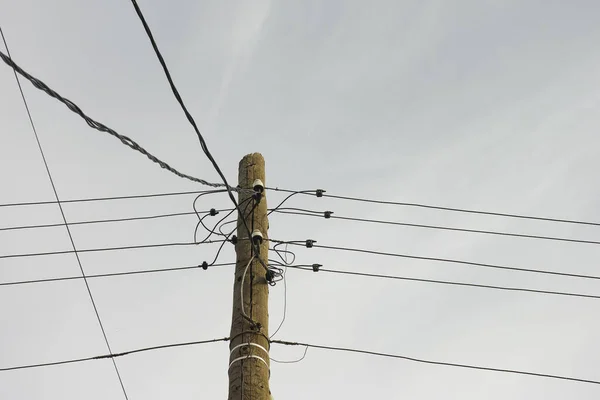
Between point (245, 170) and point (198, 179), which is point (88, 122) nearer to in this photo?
point (198, 179)

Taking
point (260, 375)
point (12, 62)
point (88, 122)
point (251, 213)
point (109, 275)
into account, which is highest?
point (109, 275)

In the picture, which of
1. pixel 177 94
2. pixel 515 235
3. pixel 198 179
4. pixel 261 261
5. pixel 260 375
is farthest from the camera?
pixel 515 235

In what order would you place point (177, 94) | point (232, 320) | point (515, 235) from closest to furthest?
point (177, 94) → point (232, 320) → point (515, 235)

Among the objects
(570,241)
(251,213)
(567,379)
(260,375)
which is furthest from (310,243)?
(570,241)

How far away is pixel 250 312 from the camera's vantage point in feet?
15.7

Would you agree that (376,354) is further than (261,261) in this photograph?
Yes

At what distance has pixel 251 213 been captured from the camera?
5.80 m

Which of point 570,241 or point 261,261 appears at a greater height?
point 570,241

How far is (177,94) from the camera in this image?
386cm

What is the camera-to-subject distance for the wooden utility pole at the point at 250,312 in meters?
4.26

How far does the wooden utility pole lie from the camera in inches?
168

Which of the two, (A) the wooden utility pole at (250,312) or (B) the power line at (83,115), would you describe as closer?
(B) the power line at (83,115)

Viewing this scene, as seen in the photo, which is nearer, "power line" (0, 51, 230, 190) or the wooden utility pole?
"power line" (0, 51, 230, 190)

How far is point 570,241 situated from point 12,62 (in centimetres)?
842
